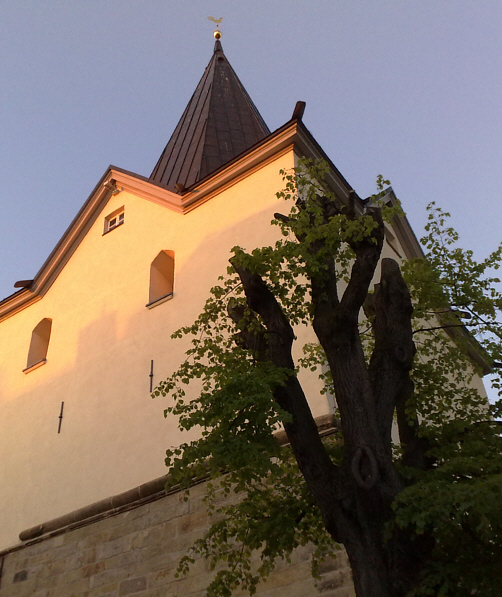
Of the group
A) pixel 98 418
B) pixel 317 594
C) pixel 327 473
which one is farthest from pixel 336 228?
pixel 98 418

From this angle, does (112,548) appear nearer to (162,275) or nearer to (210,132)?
(162,275)

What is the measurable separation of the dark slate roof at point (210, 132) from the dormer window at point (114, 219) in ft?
3.86

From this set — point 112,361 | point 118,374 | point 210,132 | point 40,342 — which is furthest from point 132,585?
point 210,132

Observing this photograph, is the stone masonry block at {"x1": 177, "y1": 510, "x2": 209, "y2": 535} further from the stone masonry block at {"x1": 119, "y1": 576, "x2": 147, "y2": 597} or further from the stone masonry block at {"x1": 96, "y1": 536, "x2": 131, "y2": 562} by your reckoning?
the stone masonry block at {"x1": 96, "y1": 536, "x2": 131, "y2": 562}

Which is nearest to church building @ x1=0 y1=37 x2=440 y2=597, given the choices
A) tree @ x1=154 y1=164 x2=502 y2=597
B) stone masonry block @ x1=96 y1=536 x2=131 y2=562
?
stone masonry block @ x1=96 y1=536 x2=131 y2=562

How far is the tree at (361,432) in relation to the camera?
4754 millimetres

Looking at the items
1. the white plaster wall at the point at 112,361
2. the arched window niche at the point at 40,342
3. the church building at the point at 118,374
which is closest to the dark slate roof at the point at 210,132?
the church building at the point at 118,374

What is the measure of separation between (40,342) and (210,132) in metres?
7.09

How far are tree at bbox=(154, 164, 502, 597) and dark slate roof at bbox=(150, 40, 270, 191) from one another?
24.7 feet

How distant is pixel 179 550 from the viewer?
8953 millimetres

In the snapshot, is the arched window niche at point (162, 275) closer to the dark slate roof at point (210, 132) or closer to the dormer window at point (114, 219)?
the dark slate roof at point (210, 132)

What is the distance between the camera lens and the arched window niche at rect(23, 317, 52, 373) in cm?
Result: 1416

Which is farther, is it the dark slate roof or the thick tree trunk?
the dark slate roof

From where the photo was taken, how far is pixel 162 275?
505 inches
